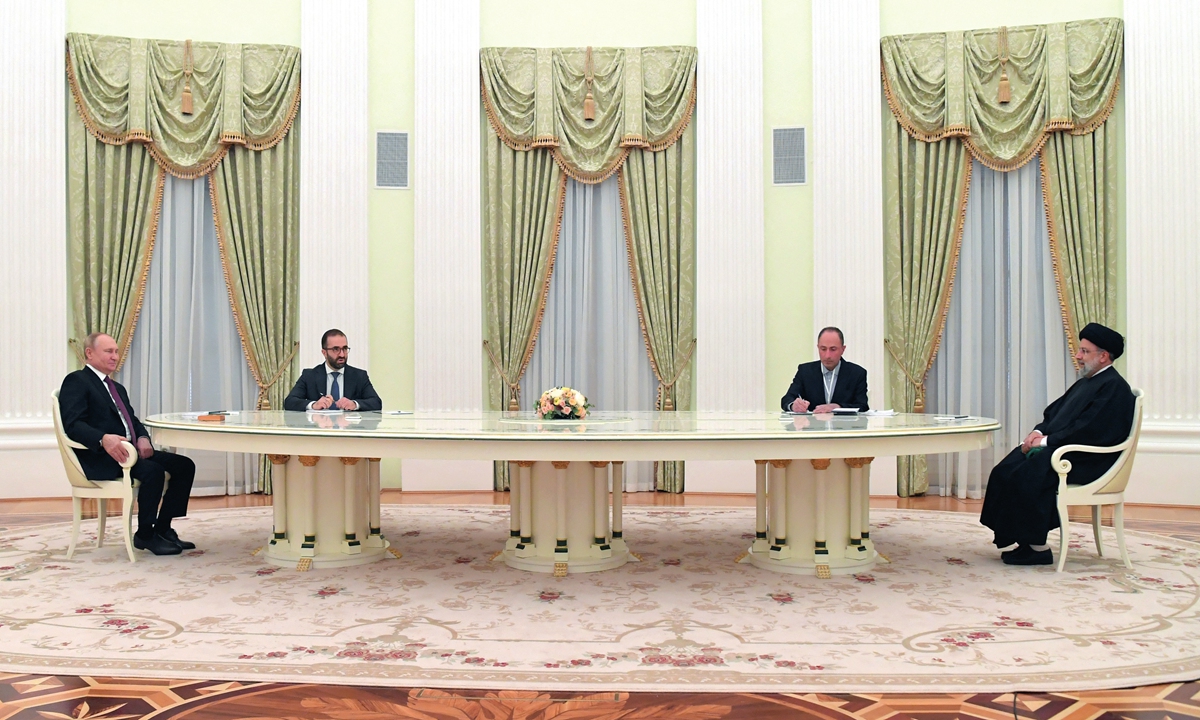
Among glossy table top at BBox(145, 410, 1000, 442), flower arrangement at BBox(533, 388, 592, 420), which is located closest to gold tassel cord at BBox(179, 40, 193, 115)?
glossy table top at BBox(145, 410, 1000, 442)

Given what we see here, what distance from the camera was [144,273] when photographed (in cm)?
884

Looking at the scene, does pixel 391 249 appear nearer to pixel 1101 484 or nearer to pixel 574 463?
pixel 574 463

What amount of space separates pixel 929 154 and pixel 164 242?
716 centimetres

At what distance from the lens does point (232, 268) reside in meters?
8.94

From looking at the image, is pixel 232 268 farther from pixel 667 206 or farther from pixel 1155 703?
pixel 1155 703

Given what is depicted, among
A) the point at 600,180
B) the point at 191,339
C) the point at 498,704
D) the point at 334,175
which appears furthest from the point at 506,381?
the point at 498,704

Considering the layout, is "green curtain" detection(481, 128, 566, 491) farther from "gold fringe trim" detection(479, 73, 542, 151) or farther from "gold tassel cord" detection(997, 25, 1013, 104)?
"gold tassel cord" detection(997, 25, 1013, 104)

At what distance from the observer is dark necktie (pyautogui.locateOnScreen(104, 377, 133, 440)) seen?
231 inches

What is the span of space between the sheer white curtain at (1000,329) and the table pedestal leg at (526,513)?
491 cm

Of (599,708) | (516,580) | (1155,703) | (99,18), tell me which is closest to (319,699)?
(599,708)

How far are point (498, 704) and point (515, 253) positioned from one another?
637 centimetres

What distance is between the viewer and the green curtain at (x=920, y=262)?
870cm

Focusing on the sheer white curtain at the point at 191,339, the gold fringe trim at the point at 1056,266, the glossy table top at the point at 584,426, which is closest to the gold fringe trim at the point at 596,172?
the sheer white curtain at the point at 191,339

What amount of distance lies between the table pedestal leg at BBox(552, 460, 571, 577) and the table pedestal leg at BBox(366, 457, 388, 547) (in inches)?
47.1
